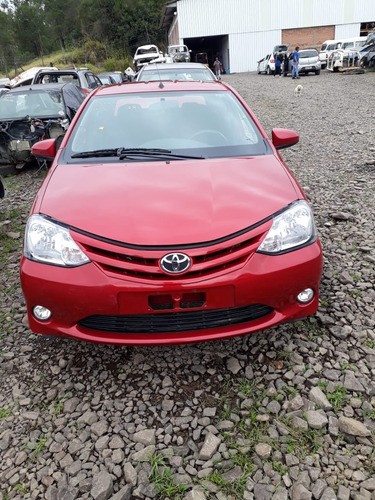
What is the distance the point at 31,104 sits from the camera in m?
7.76

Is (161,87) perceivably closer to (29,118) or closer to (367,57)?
(29,118)

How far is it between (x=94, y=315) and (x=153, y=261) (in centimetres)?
43

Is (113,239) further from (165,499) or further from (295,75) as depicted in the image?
(295,75)

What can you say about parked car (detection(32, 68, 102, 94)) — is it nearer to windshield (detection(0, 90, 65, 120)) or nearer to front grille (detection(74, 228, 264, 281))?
windshield (detection(0, 90, 65, 120))

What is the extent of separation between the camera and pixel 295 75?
24.5 m

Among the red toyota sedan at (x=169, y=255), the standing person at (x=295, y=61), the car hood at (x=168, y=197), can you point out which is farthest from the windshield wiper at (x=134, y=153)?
the standing person at (x=295, y=61)

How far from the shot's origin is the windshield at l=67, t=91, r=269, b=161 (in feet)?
10.4

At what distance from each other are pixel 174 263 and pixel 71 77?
11.2 m

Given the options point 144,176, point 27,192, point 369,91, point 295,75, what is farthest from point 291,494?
point 295,75

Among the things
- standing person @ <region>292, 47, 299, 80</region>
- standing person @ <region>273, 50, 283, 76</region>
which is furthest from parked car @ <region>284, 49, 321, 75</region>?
standing person @ <region>273, 50, 283, 76</region>

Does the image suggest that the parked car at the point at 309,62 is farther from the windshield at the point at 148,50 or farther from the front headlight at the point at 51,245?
the front headlight at the point at 51,245

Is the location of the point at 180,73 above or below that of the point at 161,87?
below

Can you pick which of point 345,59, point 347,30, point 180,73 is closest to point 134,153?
point 180,73

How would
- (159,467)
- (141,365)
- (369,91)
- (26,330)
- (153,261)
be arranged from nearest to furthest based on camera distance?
1. (159,467)
2. (153,261)
3. (141,365)
4. (26,330)
5. (369,91)
